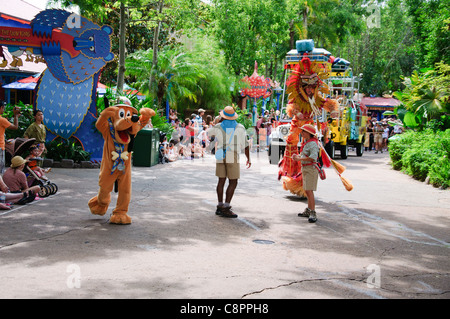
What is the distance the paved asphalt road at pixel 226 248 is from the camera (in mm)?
4961

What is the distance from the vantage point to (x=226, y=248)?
6.53 metres

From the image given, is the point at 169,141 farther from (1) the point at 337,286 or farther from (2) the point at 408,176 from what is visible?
(1) the point at 337,286

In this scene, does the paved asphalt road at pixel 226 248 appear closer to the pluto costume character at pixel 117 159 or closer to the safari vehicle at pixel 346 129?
the pluto costume character at pixel 117 159

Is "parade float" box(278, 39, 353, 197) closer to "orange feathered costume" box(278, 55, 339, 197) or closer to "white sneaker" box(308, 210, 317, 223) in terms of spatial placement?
"orange feathered costume" box(278, 55, 339, 197)

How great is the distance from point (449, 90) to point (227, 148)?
1071cm

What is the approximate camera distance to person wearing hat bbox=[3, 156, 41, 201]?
8.78 metres

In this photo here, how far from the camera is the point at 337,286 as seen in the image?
5152 mm

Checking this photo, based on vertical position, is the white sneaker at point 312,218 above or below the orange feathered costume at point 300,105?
below

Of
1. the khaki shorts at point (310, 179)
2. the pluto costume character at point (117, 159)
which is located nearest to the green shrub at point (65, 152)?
the pluto costume character at point (117, 159)

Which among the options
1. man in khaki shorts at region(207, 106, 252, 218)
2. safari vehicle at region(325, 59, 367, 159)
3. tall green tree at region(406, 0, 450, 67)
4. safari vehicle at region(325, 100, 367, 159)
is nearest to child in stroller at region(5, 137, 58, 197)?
man in khaki shorts at region(207, 106, 252, 218)

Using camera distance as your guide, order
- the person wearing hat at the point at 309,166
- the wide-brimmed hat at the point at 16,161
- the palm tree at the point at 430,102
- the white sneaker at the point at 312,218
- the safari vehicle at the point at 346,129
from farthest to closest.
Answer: the safari vehicle at the point at 346,129
the palm tree at the point at 430,102
the wide-brimmed hat at the point at 16,161
the person wearing hat at the point at 309,166
the white sneaker at the point at 312,218

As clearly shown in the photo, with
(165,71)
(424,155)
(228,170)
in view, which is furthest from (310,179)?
(165,71)

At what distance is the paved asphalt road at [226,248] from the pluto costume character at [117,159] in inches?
11.5

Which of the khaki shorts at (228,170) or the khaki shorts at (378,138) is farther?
the khaki shorts at (378,138)
